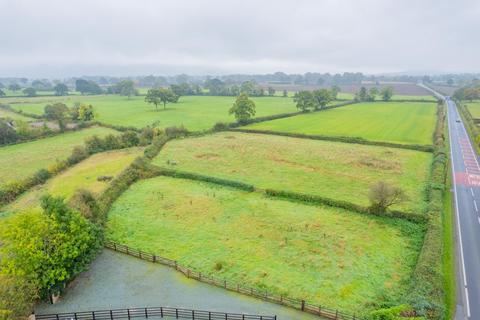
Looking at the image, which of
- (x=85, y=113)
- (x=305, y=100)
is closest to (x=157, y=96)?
(x=85, y=113)

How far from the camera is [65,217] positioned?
24.6 meters

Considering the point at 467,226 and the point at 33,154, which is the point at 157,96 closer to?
the point at 33,154

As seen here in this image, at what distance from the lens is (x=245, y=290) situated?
23828 millimetres

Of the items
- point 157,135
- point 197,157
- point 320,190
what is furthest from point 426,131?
point 157,135

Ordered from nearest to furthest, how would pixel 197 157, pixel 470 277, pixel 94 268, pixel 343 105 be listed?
pixel 470 277 → pixel 94 268 → pixel 197 157 → pixel 343 105

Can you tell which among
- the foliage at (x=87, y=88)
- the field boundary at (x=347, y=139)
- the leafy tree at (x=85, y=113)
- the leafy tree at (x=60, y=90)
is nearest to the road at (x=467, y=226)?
the field boundary at (x=347, y=139)

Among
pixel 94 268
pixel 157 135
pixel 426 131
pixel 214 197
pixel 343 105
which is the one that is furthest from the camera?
pixel 343 105

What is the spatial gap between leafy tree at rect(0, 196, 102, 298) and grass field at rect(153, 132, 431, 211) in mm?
24341

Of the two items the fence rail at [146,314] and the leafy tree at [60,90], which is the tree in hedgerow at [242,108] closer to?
the fence rail at [146,314]

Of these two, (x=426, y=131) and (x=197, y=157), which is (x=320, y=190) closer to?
(x=197, y=157)

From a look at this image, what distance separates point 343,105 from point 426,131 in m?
54.8

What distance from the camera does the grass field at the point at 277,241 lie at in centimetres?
2436

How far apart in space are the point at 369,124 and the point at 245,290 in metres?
Answer: 72.9

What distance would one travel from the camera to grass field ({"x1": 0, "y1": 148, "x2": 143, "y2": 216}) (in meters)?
40.0
